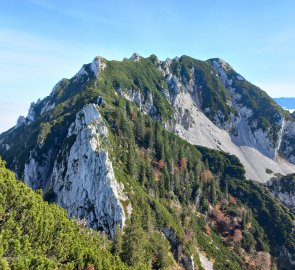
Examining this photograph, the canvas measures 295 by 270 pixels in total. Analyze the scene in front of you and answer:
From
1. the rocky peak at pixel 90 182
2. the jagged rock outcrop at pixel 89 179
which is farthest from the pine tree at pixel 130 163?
the rocky peak at pixel 90 182

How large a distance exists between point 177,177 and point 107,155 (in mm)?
55340

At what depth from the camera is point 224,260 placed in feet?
468

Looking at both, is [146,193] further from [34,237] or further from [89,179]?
[34,237]

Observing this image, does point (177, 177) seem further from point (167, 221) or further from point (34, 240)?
point (34, 240)

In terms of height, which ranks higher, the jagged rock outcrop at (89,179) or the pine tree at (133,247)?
the jagged rock outcrop at (89,179)

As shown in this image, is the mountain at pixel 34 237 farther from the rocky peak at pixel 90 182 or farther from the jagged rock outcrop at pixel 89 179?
the jagged rock outcrop at pixel 89 179

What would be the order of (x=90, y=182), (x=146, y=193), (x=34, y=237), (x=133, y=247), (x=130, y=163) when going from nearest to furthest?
1. (x=34, y=237)
2. (x=133, y=247)
3. (x=90, y=182)
4. (x=146, y=193)
5. (x=130, y=163)

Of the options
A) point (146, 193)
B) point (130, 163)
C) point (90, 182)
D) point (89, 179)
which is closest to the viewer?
point (90, 182)

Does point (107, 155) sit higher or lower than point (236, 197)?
higher

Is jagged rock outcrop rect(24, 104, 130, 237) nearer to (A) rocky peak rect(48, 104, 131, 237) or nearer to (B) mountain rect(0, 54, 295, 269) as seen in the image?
(A) rocky peak rect(48, 104, 131, 237)

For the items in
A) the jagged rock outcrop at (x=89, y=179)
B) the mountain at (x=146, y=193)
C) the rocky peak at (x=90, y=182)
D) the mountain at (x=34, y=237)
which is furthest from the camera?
the mountain at (x=146, y=193)

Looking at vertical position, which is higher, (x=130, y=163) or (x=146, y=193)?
(x=130, y=163)

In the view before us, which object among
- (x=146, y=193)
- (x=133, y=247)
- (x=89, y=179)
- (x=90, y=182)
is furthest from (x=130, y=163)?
(x=133, y=247)

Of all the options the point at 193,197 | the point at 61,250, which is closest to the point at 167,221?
the point at 193,197
